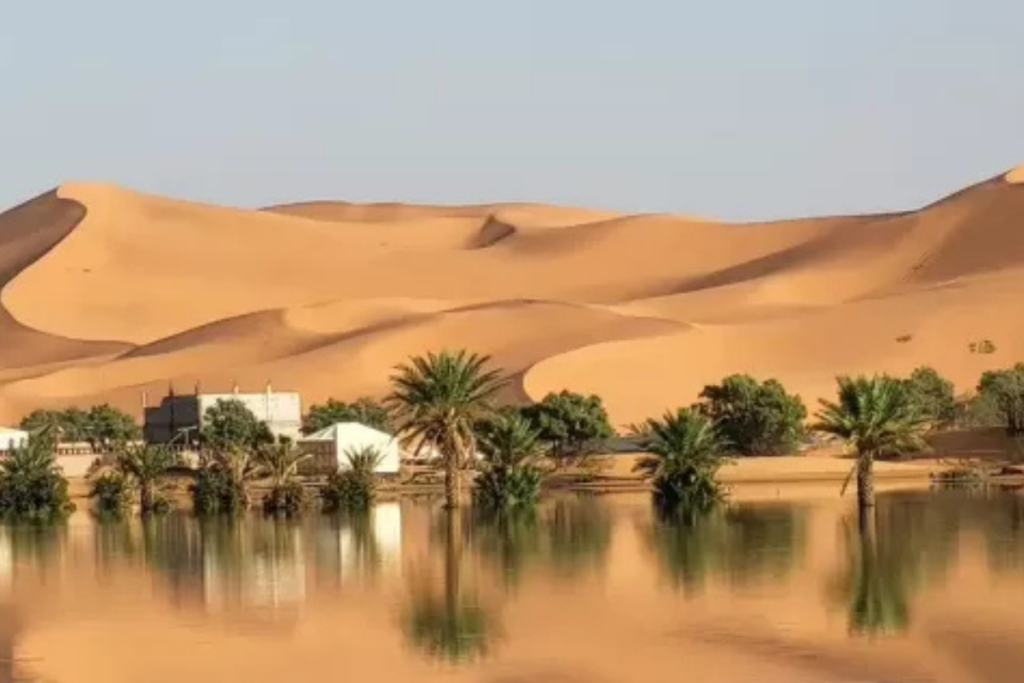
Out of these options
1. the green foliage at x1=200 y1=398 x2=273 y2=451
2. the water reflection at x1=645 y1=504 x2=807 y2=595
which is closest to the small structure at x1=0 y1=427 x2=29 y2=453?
the green foliage at x1=200 y1=398 x2=273 y2=451

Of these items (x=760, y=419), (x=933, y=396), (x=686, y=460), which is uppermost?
(x=933, y=396)

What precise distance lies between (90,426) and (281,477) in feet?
84.3

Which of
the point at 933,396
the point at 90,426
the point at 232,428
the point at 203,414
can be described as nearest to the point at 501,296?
the point at 90,426

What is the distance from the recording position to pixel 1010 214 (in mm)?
122750

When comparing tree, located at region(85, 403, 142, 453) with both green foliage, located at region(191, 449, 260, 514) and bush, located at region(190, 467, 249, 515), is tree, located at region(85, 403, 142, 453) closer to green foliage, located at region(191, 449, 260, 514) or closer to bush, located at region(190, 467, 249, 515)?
green foliage, located at region(191, 449, 260, 514)

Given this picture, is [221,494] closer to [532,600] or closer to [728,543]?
[728,543]

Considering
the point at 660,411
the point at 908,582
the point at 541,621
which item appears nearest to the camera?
the point at 541,621

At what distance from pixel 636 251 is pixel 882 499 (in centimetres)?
9323

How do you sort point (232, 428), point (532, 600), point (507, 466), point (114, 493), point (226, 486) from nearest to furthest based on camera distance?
point (532, 600) → point (507, 466) → point (226, 486) → point (114, 493) → point (232, 428)

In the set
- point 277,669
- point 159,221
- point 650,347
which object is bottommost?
point 277,669

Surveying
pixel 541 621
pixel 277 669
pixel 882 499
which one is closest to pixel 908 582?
pixel 541 621

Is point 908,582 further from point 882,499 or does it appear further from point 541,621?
point 882,499

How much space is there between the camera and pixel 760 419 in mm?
65562

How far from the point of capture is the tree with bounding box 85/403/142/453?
7088 centimetres
